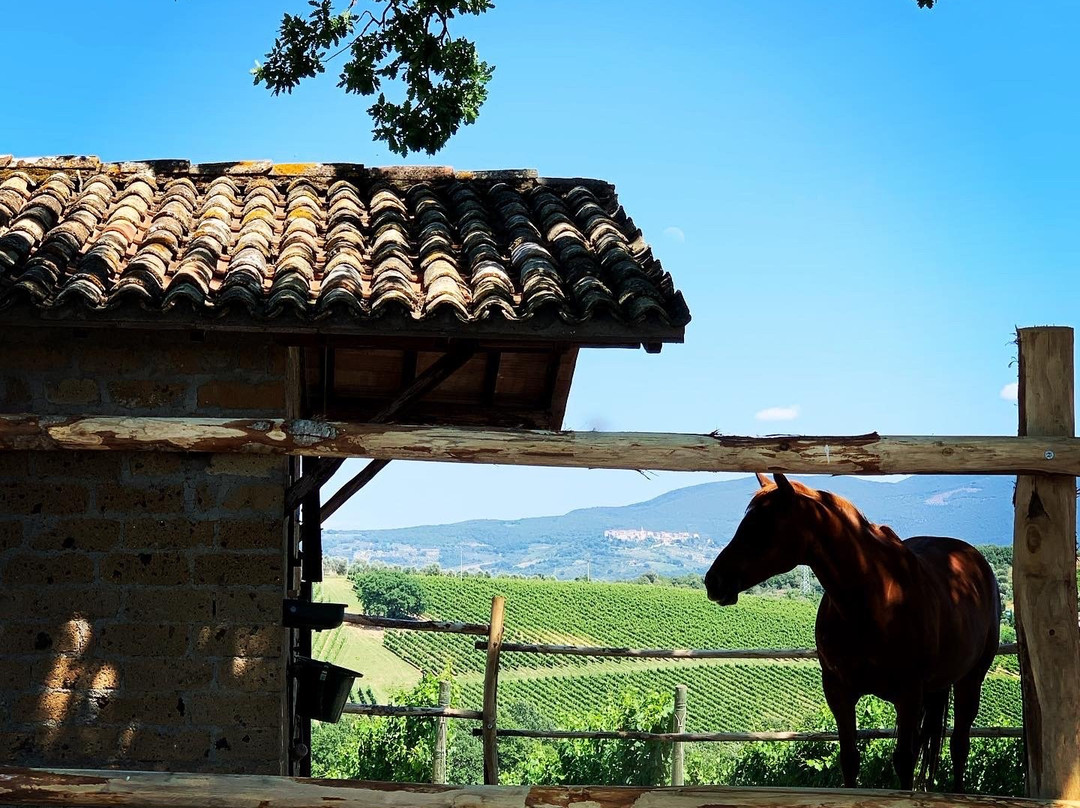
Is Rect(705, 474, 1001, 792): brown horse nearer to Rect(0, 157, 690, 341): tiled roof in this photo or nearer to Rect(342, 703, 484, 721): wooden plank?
Rect(0, 157, 690, 341): tiled roof

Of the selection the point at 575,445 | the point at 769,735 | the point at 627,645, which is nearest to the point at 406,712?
the point at 769,735

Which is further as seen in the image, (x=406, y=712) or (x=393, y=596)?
(x=393, y=596)

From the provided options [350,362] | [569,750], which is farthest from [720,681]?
[350,362]

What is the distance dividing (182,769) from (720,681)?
41654 mm

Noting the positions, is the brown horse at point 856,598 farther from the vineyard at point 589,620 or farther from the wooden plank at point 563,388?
the vineyard at point 589,620

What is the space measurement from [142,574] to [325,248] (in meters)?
1.77

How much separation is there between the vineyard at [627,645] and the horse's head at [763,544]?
28.9m

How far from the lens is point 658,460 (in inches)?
151

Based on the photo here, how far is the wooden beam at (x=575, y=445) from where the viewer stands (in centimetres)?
379

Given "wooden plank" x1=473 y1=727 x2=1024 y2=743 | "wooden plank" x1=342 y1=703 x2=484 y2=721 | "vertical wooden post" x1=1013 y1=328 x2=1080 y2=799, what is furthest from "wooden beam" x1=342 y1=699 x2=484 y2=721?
"vertical wooden post" x1=1013 y1=328 x2=1080 y2=799

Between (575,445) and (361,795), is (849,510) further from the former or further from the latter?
(361,795)

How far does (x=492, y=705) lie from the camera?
7.65 meters

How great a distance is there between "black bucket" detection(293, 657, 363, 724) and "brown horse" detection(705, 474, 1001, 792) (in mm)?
2344

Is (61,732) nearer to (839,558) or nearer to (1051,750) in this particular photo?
(839,558)
